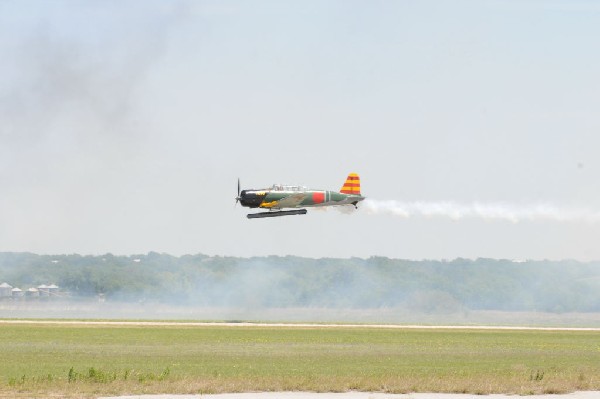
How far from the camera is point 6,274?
565 ft

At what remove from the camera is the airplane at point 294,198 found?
80.0 metres

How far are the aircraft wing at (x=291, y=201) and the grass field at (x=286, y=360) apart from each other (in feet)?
32.3

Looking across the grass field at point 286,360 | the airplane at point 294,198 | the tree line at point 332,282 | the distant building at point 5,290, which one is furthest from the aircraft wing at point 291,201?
the distant building at point 5,290

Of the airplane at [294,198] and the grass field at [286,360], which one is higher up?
the airplane at [294,198]

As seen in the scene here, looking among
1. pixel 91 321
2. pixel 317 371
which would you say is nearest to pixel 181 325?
pixel 91 321

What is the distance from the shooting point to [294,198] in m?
81.1

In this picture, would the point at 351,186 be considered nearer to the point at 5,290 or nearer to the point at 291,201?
the point at 291,201

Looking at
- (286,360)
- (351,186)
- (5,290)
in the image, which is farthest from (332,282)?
(286,360)

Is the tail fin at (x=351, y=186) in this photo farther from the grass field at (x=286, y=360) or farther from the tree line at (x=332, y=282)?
the tree line at (x=332, y=282)

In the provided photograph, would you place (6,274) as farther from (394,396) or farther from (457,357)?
(394,396)

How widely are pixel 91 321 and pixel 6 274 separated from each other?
256 feet

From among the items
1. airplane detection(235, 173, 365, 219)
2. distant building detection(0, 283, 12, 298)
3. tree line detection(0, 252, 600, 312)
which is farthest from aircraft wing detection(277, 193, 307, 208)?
distant building detection(0, 283, 12, 298)

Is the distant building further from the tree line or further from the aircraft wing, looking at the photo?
the aircraft wing

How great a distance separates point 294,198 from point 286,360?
891 inches
